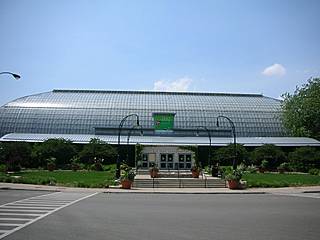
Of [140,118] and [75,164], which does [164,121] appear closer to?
[140,118]

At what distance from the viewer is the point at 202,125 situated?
88.6 metres

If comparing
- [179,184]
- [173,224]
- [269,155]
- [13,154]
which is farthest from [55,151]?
[173,224]

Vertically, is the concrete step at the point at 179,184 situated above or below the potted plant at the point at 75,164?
below

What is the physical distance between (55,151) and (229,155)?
29747 mm

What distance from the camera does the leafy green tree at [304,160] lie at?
Result: 63.3 metres

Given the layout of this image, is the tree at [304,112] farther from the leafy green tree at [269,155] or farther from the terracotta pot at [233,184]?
the terracotta pot at [233,184]

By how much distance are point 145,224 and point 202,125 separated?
75177 millimetres

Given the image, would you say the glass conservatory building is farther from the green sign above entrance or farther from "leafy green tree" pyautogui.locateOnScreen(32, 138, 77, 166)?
"leafy green tree" pyautogui.locateOnScreen(32, 138, 77, 166)

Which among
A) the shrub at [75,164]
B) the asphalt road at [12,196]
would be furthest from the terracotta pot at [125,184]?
the shrub at [75,164]

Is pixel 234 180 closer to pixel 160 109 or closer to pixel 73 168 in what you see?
pixel 73 168

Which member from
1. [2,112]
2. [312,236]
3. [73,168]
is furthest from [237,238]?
[2,112]

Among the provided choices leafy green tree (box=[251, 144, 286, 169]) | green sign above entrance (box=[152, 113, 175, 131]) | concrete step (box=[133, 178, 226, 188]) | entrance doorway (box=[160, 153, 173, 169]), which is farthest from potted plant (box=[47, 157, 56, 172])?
leafy green tree (box=[251, 144, 286, 169])

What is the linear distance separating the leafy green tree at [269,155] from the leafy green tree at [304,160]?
2834mm

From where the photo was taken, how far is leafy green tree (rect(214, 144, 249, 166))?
226 feet
